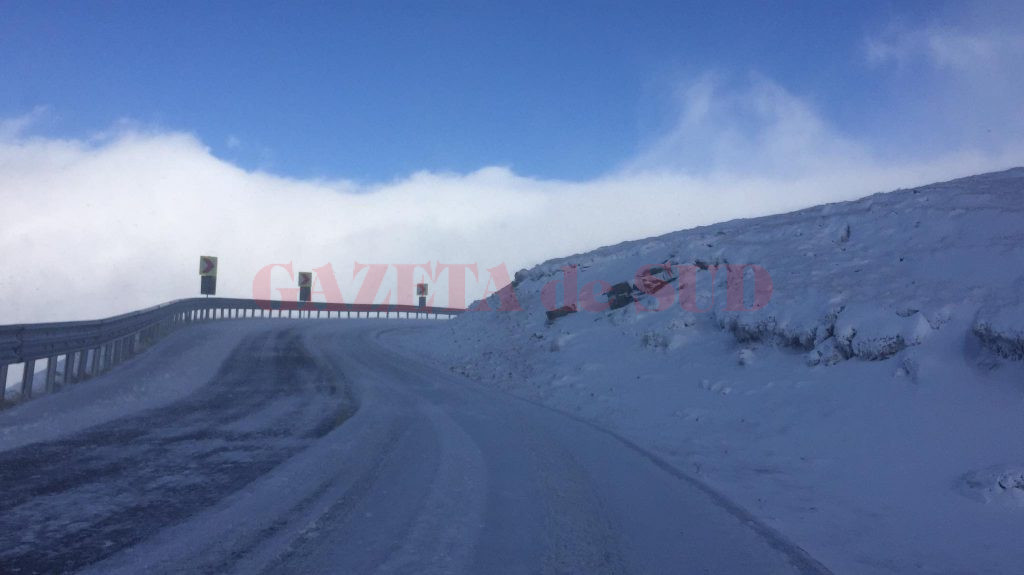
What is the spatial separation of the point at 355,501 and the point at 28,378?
30.1 ft

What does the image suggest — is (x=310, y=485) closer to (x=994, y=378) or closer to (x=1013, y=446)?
(x=1013, y=446)

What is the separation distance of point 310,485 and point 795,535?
4610mm

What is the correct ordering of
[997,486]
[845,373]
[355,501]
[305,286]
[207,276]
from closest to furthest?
1. [355,501]
2. [997,486]
3. [845,373]
4. [207,276]
5. [305,286]

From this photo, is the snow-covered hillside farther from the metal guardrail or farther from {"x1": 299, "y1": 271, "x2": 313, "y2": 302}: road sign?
{"x1": 299, "y1": 271, "x2": 313, "y2": 302}: road sign

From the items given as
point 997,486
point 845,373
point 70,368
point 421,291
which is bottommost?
point 997,486

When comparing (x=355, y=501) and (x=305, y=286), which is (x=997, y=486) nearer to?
(x=355, y=501)

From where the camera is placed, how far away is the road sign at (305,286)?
147ft

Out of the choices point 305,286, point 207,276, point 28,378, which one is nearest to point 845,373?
point 28,378

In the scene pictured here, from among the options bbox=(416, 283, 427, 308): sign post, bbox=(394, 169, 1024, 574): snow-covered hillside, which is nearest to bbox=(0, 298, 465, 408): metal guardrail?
bbox=(394, 169, 1024, 574): snow-covered hillside

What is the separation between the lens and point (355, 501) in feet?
19.3

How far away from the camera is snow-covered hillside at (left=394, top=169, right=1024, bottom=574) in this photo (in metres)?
6.41

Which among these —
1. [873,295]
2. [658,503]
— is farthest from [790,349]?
[658,503]

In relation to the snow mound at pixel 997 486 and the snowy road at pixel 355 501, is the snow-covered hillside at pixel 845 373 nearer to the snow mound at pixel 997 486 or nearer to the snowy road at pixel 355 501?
the snow mound at pixel 997 486

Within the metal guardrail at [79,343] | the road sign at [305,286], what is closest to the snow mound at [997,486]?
the metal guardrail at [79,343]
